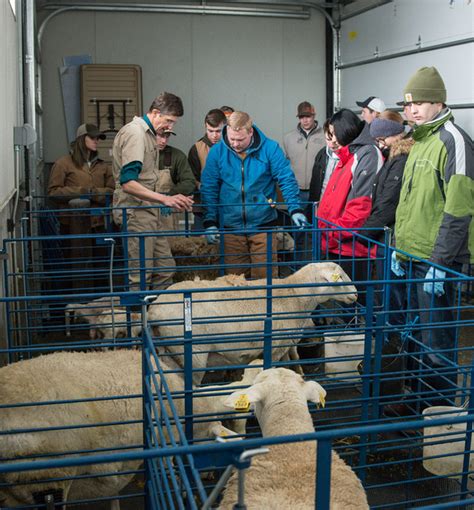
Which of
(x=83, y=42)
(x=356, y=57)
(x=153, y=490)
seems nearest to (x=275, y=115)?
(x=356, y=57)

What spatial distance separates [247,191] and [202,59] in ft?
18.1

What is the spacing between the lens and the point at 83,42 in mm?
10375

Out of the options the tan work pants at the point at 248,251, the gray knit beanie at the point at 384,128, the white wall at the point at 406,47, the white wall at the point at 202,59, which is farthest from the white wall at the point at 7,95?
the white wall at the point at 406,47

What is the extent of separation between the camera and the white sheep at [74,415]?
2750 millimetres

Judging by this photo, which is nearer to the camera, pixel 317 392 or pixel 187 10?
pixel 317 392

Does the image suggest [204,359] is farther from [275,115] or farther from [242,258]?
[275,115]

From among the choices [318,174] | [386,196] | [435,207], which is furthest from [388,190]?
[318,174]

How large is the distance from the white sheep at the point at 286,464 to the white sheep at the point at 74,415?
0.31 m

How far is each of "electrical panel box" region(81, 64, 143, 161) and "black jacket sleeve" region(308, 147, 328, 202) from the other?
11.2 ft

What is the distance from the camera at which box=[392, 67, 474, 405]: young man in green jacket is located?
13.5 ft

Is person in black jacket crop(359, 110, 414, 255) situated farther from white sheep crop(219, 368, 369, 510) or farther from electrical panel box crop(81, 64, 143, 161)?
electrical panel box crop(81, 64, 143, 161)

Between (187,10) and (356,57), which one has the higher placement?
(187,10)

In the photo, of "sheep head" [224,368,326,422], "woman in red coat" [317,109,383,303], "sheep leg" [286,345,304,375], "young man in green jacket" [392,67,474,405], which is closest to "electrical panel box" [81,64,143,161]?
"woman in red coat" [317,109,383,303]

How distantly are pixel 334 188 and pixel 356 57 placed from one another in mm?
4998
